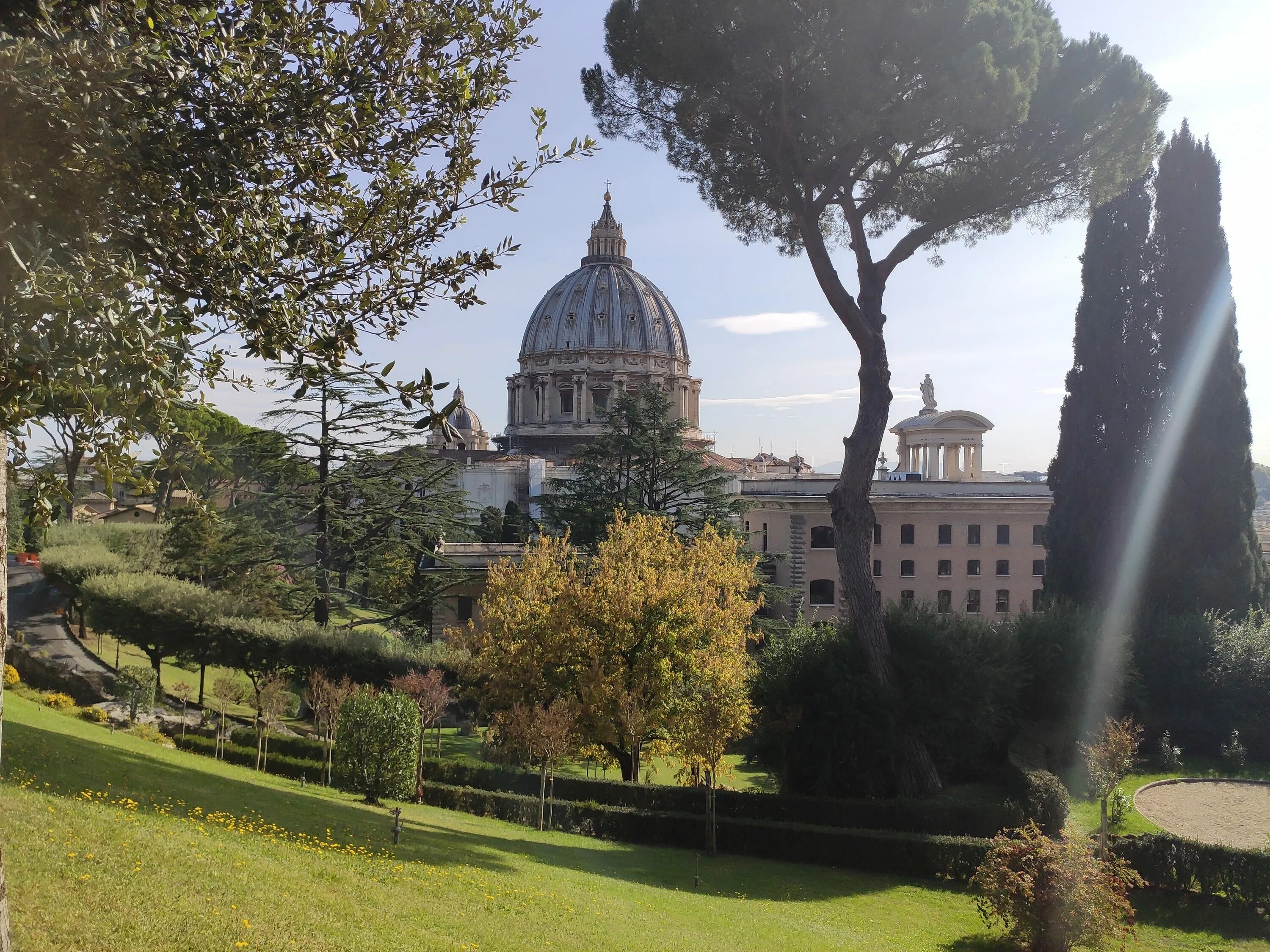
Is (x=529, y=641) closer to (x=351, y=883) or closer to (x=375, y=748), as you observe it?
(x=375, y=748)

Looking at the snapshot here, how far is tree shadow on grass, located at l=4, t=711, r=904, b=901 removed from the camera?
1005 centimetres

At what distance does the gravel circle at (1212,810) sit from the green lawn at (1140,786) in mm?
305

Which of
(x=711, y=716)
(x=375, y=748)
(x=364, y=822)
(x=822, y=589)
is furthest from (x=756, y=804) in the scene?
(x=822, y=589)

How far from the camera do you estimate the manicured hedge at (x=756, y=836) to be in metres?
13.9

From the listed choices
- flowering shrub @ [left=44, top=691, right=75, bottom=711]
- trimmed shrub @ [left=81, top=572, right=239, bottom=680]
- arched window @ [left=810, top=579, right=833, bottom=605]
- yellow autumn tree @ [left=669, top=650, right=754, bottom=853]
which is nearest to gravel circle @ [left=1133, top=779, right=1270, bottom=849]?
yellow autumn tree @ [left=669, top=650, right=754, bottom=853]

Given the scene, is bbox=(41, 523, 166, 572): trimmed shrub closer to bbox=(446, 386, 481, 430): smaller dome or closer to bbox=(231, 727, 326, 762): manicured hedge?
bbox=(231, 727, 326, 762): manicured hedge

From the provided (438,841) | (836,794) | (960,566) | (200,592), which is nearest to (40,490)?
(438,841)

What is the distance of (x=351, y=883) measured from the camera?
7.63m

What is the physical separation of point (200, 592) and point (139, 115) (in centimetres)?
2154

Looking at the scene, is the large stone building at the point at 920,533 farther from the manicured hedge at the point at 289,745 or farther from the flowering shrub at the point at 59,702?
the flowering shrub at the point at 59,702

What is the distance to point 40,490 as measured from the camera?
507cm

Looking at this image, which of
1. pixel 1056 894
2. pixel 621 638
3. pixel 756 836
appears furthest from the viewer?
pixel 621 638

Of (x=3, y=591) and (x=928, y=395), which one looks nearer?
(x=3, y=591)

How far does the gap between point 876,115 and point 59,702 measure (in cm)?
1818
